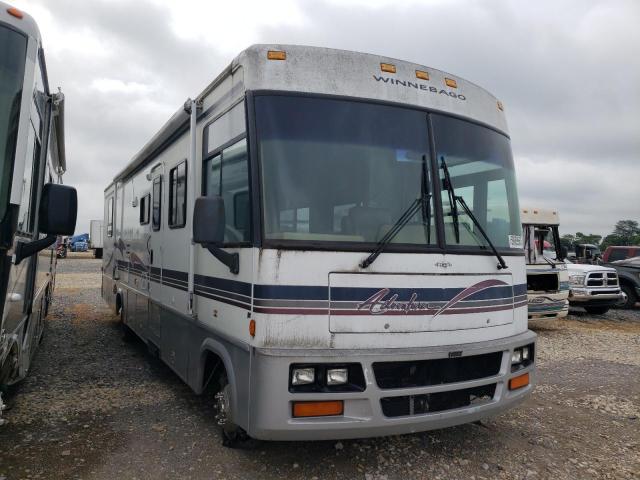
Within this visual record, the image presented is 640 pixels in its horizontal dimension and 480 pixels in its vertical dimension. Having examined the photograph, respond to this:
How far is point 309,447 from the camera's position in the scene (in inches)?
160

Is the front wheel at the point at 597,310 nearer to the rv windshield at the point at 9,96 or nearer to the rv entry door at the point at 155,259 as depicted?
the rv entry door at the point at 155,259

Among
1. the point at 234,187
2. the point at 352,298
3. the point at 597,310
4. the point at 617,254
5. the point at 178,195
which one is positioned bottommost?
the point at 597,310

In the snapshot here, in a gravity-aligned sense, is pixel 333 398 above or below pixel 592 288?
below

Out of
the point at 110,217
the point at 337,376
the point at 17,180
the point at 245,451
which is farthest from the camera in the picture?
the point at 110,217

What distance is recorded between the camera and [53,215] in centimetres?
318

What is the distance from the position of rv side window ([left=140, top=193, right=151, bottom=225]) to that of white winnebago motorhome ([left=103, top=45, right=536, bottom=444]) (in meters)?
2.14

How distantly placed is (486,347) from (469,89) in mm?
2059

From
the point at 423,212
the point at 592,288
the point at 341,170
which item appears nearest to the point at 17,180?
the point at 341,170

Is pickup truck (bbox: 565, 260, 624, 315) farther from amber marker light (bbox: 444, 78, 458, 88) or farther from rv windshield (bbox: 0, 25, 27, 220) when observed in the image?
rv windshield (bbox: 0, 25, 27, 220)

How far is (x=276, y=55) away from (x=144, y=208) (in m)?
3.61

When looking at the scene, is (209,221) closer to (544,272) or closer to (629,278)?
(544,272)

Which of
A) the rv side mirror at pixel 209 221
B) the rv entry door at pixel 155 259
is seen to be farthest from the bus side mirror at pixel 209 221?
the rv entry door at pixel 155 259

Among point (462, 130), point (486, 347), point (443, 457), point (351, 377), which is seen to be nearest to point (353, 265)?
point (351, 377)

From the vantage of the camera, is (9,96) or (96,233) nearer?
(9,96)
